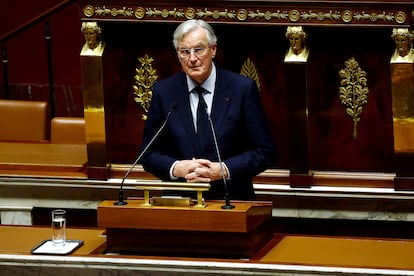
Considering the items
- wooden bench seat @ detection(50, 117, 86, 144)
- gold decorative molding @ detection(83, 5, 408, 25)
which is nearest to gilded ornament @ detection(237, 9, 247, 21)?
gold decorative molding @ detection(83, 5, 408, 25)

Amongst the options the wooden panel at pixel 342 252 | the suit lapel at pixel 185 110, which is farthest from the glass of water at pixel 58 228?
the wooden panel at pixel 342 252

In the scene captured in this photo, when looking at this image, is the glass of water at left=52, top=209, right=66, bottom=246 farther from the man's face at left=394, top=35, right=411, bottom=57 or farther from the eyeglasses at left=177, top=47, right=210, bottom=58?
the man's face at left=394, top=35, right=411, bottom=57

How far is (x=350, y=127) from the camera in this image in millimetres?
5461

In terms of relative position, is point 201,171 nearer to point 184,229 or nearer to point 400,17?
point 184,229

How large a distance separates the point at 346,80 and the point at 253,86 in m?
1.20

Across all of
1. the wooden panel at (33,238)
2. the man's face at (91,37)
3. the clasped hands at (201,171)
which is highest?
the man's face at (91,37)

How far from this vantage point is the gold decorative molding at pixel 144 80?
18.4 feet

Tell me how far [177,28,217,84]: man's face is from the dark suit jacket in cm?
11

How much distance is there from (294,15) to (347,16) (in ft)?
0.78

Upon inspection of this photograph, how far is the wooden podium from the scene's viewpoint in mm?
3748

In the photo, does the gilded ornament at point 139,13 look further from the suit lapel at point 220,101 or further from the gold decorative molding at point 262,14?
the suit lapel at point 220,101

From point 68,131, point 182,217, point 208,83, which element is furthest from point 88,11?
point 182,217

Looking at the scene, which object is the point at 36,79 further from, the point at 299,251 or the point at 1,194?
the point at 299,251

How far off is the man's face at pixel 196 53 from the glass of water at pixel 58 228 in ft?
2.24
